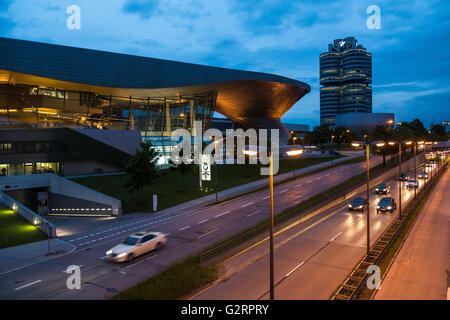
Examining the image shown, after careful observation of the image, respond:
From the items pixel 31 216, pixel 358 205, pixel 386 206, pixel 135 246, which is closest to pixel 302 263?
pixel 135 246

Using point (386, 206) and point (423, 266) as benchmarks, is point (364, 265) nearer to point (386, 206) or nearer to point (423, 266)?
point (423, 266)

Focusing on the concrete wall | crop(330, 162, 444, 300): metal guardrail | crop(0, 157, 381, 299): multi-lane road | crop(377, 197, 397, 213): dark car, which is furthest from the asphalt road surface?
the concrete wall

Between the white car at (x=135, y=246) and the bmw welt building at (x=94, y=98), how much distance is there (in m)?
32.4

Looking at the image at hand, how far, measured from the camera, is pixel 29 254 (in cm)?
1977

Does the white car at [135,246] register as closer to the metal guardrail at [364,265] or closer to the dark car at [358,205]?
the metal guardrail at [364,265]

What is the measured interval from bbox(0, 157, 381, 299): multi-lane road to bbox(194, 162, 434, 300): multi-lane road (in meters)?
3.94

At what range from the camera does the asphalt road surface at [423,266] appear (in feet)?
42.4

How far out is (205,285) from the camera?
13781mm

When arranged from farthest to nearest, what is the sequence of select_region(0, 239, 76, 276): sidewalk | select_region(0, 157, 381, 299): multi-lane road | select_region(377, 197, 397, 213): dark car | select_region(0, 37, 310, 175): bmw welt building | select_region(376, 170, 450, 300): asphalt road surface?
select_region(0, 37, 310, 175): bmw welt building, select_region(377, 197, 397, 213): dark car, select_region(0, 239, 76, 276): sidewalk, select_region(0, 157, 381, 299): multi-lane road, select_region(376, 170, 450, 300): asphalt road surface

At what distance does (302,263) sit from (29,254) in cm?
1778

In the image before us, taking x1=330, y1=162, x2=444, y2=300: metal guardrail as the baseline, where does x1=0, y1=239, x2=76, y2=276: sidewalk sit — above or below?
below

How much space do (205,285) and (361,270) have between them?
26.3 ft

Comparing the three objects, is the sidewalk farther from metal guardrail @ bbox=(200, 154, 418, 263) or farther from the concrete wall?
metal guardrail @ bbox=(200, 154, 418, 263)

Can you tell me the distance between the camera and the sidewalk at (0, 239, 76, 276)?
1769 centimetres
